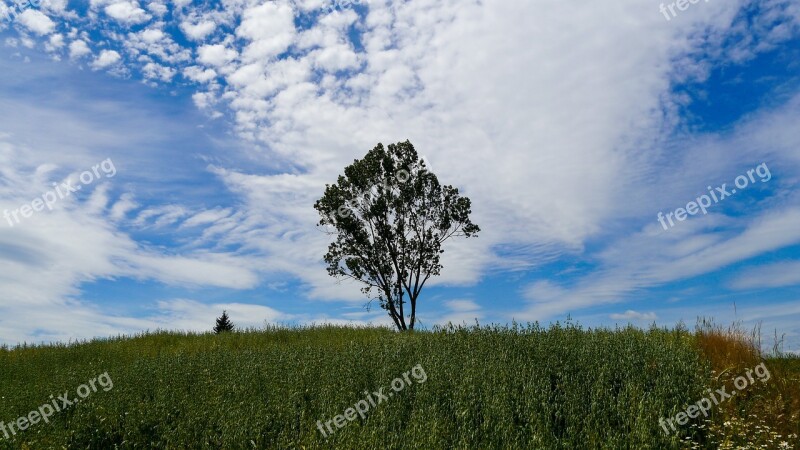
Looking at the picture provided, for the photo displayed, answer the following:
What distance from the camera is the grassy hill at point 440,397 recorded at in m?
7.54

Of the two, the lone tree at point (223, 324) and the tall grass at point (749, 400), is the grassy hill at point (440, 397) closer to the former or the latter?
the tall grass at point (749, 400)

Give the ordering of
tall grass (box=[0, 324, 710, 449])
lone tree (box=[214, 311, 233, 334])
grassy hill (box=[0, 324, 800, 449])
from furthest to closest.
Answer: lone tree (box=[214, 311, 233, 334]) < grassy hill (box=[0, 324, 800, 449]) < tall grass (box=[0, 324, 710, 449])

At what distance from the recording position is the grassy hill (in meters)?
7.54

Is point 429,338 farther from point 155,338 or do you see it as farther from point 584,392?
point 155,338

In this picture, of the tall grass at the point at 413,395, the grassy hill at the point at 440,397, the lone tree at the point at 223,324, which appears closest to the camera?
the tall grass at the point at 413,395

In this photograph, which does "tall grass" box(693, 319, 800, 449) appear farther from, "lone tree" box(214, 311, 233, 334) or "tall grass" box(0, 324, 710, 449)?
"lone tree" box(214, 311, 233, 334)

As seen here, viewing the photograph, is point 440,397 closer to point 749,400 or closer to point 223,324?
point 749,400

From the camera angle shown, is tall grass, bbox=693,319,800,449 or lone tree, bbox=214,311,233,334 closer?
tall grass, bbox=693,319,800,449

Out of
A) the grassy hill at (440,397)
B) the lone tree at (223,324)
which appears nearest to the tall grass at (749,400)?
the grassy hill at (440,397)

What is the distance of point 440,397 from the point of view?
28.7 feet

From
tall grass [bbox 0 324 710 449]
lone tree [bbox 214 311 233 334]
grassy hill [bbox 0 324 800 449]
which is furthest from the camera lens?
lone tree [bbox 214 311 233 334]

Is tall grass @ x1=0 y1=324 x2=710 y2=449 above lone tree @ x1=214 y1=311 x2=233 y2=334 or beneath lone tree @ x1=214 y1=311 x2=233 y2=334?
beneath

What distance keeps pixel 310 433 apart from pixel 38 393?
7.01 m

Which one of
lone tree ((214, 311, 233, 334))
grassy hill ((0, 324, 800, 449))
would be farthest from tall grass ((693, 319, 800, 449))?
lone tree ((214, 311, 233, 334))
